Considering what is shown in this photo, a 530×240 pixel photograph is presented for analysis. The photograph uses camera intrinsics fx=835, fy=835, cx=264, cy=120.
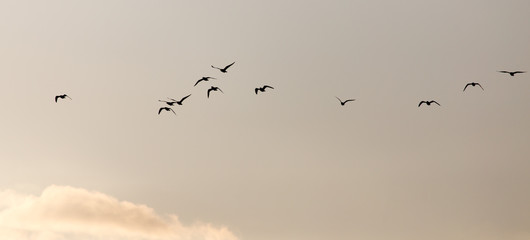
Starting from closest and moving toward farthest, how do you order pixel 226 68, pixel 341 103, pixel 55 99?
pixel 226 68 < pixel 55 99 < pixel 341 103

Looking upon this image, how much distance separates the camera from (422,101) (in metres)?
192

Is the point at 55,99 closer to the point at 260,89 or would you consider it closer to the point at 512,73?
the point at 260,89

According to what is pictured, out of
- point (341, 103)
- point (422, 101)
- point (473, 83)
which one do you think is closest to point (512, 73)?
point (473, 83)

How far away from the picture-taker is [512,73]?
18350 centimetres

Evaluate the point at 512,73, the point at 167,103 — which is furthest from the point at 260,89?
the point at 512,73

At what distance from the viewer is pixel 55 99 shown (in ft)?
582

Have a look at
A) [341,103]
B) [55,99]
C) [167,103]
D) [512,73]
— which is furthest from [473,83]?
[55,99]

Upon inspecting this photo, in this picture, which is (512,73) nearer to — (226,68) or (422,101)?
(422,101)

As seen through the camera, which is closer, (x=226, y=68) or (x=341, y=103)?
(x=226, y=68)

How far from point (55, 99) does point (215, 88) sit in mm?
34902

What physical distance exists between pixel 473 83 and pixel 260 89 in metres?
50.4

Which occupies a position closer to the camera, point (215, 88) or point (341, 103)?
point (215, 88)

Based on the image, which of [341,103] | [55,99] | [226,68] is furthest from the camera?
[341,103]

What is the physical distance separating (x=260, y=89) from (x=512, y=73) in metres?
57.0
